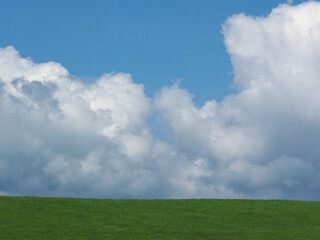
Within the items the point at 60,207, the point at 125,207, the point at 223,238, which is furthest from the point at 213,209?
the point at 60,207

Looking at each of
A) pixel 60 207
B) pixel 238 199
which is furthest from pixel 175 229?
pixel 238 199

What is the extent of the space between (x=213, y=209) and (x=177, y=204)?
2787mm

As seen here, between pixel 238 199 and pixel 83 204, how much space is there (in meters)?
12.0

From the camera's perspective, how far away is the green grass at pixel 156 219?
2458cm

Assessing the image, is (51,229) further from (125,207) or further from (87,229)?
(125,207)

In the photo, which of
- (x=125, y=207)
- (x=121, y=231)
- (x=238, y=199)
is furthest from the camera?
(x=238, y=199)

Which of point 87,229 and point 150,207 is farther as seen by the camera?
point 150,207

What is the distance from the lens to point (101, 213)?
30.3m

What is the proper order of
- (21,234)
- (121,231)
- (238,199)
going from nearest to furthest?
(21,234) → (121,231) → (238,199)

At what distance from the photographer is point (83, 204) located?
32719mm

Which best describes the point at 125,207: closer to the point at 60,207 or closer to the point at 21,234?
the point at 60,207

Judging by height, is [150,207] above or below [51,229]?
above

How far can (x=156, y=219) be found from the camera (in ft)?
94.9

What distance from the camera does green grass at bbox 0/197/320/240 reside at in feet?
80.6
